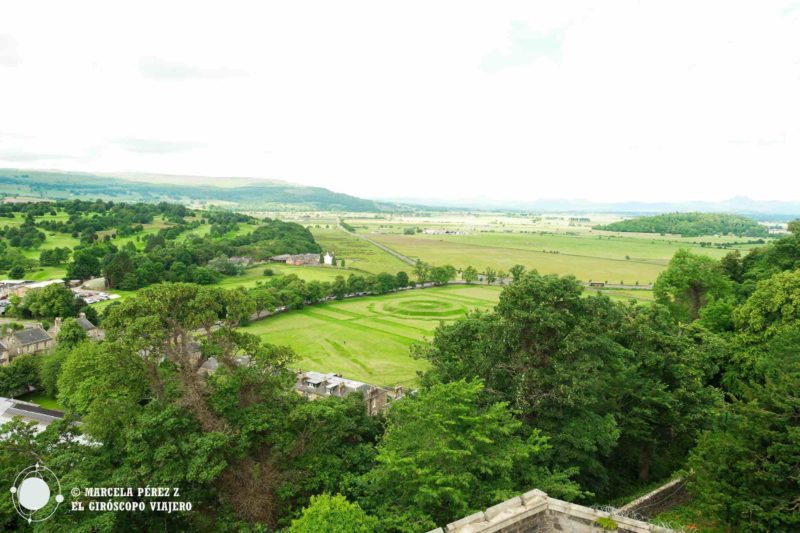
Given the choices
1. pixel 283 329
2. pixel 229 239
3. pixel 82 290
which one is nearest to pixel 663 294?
pixel 283 329

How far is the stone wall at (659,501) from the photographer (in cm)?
1583

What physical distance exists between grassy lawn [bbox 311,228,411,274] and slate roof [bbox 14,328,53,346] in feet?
218

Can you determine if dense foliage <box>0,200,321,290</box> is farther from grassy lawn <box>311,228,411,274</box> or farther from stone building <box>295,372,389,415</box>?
stone building <box>295,372,389,415</box>

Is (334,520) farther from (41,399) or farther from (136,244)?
(136,244)

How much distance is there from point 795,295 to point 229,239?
126 m

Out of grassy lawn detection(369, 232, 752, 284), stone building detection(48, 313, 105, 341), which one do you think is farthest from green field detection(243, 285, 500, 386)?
grassy lawn detection(369, 232, 752, 284)

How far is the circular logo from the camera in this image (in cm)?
1491

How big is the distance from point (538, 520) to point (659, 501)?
868 centimetres

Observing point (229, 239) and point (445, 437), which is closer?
point (445, 437)

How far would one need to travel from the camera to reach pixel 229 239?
127875 mm

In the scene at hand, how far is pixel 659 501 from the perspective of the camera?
676 inches

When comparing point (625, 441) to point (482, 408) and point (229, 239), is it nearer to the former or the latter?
point (482, 408)

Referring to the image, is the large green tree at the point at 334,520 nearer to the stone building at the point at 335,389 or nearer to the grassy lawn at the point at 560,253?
the stone building at the point at 335,389

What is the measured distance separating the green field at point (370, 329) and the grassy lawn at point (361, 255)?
80.8 feet
